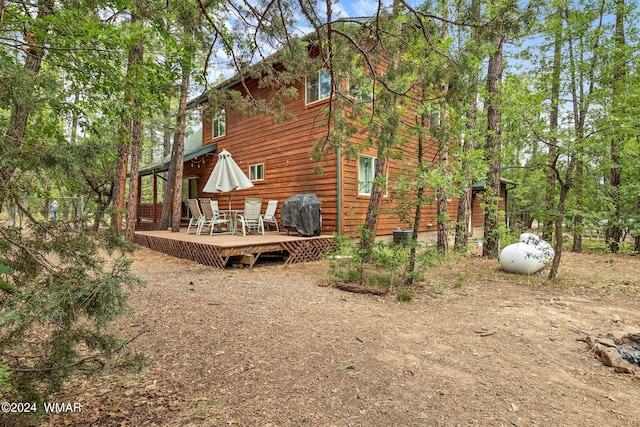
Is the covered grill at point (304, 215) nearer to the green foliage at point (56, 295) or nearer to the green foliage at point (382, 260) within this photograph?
the green foliage at point (382, 260)

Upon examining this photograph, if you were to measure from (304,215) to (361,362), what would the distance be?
527 cm

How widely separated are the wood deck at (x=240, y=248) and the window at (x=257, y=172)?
3598mm

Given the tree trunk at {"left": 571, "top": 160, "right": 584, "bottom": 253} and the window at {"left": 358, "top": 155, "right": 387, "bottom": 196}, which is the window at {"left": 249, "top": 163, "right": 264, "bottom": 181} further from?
the tree trunk at {"left": 571, "top": 160, "right": 584, "bottom": 253}

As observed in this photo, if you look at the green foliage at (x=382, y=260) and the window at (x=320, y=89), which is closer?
the green foliage at (x=382, y=260)

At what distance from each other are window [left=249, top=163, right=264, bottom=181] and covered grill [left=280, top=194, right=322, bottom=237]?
284 cm

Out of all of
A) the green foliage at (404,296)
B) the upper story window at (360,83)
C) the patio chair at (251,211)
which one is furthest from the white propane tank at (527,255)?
the patio chair at (251,211)

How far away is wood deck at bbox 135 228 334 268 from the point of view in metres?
5.96

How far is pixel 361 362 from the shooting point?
241cm

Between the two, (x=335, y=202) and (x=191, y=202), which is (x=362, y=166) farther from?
(x=191, y=202)

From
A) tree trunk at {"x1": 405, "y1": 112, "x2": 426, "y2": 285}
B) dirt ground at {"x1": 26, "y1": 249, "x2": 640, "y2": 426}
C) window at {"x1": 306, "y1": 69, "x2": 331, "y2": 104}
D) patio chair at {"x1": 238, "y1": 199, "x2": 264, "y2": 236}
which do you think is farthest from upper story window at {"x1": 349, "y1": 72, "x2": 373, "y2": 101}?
patio chair at {"x1": 238, "y1": 199, "x2": 264, "y2": 236}

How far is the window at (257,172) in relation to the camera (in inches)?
405

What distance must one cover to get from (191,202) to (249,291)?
212 inches

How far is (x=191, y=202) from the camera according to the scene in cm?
889

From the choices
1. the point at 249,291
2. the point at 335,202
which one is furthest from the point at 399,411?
the point at 335,202
